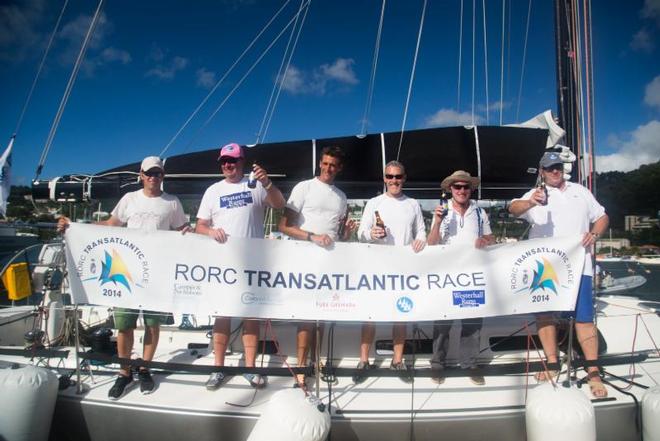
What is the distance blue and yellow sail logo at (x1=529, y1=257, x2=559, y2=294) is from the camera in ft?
9.29

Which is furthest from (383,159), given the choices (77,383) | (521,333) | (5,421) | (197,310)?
(5,421)

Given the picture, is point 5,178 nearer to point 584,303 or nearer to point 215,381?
point 215,381

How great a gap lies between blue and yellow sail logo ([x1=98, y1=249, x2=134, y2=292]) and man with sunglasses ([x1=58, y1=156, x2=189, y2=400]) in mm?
246

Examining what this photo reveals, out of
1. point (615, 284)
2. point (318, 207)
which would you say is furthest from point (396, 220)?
point (615, 284)

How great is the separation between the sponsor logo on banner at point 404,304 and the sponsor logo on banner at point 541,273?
790 millimetres

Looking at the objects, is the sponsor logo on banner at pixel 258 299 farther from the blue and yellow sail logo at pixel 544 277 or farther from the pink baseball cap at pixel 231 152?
the blue and yellow sail logo at pixel 544 277

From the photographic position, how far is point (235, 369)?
2535 millimetres

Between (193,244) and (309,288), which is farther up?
(193,244)

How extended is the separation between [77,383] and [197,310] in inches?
38.1

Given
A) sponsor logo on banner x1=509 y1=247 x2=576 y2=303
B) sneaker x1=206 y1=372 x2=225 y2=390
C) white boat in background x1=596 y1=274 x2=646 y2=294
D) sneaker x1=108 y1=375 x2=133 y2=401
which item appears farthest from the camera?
white boat in background x1=596 y1=274 x2=646 y2=294

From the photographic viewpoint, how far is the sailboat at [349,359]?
2445 millimetres

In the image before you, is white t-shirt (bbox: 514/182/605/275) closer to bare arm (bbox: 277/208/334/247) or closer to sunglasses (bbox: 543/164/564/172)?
sunglasses (bbox: 543/164/564/172)

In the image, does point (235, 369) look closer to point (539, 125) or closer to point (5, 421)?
point (5, 421)

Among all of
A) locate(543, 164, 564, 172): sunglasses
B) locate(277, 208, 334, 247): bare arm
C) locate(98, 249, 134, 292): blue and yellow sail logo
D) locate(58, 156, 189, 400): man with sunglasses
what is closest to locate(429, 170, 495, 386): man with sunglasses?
locate(543, 164, 564, 172): sunglasses
